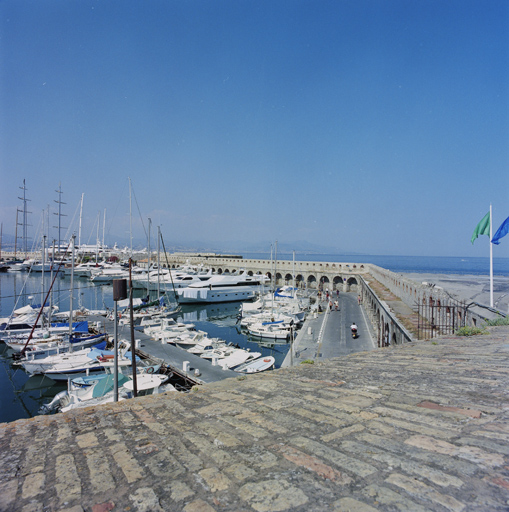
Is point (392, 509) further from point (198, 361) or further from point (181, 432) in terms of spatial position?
point (198, 361)

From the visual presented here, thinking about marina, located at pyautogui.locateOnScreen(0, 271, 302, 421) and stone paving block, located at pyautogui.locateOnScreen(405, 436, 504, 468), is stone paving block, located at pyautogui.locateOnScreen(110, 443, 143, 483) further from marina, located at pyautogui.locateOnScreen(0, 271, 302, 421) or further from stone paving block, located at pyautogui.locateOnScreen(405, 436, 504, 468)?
marina, located at pyautogui.locateOnScreen(0, 271, 302, 421)

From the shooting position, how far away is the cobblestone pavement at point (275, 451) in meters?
1.74

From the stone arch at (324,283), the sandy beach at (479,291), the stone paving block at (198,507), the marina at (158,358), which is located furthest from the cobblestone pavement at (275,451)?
the stone arch at (324,283)

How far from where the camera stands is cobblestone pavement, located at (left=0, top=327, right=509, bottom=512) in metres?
1.74

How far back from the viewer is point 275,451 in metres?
2.28

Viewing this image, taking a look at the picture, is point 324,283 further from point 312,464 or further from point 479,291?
point 312,464

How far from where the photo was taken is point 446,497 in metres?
1.67

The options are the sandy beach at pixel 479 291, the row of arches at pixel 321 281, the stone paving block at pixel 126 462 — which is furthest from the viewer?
the row of arches at pixel 321 281

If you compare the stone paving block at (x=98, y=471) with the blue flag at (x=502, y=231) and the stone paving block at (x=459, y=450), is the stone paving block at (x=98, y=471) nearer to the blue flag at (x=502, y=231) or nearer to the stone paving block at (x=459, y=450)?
the stone paving block at (x=459, y=450)

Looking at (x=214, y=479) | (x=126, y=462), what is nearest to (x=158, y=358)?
(x=126, y=462)

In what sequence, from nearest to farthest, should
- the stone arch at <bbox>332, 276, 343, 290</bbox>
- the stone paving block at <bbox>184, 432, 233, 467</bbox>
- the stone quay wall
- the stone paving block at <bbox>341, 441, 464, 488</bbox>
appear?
the stone paving block at <bbox>341, 441, 464, 488</bbox>
the stone paving block at <bbox>184, 432, 233, 467</bbox>
the stone quay wall
the stone arch at <bbox>332, 276, 343, 290</bbox>

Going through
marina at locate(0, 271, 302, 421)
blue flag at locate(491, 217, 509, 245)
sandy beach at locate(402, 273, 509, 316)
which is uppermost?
blue flag at locate(491, 217, 509, 245)

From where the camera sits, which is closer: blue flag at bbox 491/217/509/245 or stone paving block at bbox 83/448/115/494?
stone paving block at bbox 83/448/115/494

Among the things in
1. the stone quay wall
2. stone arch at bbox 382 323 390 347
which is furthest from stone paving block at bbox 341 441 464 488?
stone arch at bbox 382 323 390 347
